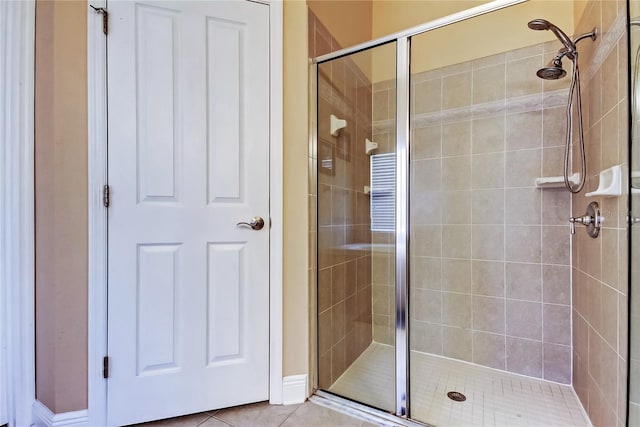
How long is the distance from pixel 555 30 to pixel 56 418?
276cm

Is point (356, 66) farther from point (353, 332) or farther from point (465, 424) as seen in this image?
point (465, 424)

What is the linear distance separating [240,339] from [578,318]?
A: 5.67 feet

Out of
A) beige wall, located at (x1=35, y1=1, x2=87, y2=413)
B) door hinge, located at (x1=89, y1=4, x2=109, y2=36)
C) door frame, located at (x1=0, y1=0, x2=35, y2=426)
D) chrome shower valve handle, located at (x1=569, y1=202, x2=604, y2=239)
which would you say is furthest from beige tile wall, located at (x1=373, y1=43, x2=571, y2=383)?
door frame, located at (x1=0, y1=0, x2=35, y2=426)

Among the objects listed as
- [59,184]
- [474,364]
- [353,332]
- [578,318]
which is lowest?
[474,364]

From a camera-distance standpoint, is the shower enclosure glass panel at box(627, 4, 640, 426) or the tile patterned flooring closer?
Result: the shower enclosure glass panel at box(627, 4, 640, 426)

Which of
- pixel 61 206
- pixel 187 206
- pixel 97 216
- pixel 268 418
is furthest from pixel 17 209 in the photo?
pixel 268 418

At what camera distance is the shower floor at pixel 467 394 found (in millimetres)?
1449

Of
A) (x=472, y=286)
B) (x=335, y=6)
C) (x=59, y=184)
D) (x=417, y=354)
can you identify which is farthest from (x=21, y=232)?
(x=472, y=286)

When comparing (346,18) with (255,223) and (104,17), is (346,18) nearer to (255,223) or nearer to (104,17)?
(104,17)

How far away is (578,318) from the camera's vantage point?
163 centimetres

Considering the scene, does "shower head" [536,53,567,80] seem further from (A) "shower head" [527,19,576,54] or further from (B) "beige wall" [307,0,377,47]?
(B) "beige wall" [307,0,377,47]

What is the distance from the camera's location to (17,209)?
4.29 feet

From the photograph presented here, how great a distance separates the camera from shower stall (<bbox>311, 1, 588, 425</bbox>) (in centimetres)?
153

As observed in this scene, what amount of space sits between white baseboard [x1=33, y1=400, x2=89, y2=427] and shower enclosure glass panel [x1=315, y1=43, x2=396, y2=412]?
1031 mm
